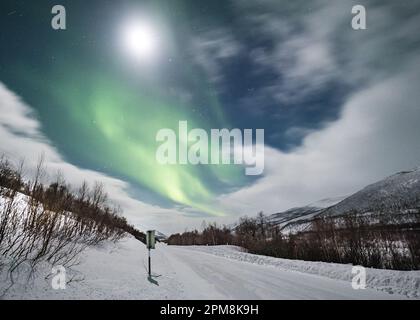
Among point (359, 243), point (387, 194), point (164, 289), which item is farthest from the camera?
point (387, 194)

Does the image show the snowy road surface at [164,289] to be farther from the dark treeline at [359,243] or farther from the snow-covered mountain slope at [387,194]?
the snow-covered mountain slope at [387,194]

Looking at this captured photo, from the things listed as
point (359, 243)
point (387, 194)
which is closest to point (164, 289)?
point (359, 243)

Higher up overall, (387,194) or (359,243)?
(359,243)

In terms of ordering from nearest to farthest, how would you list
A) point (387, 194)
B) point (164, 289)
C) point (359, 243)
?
point (164, 289) → point (359, 243) → point (387, 194)

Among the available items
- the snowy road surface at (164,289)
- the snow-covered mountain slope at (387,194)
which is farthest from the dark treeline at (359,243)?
the snow-covered mountain slope at (387,194)

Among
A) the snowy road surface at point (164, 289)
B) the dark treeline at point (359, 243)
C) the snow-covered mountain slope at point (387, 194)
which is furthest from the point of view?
the snow-covered mountain slope at point (387, 194)

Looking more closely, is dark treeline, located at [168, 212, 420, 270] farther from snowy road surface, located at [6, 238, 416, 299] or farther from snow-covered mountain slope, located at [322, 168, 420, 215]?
snow-covered mountain slope, located at [322, 168, 420, 215]

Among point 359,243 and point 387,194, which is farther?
point 387,194

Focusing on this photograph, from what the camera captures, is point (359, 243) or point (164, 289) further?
point (359, 243)

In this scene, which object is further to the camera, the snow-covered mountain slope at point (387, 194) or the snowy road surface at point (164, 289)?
the snow-covered mountain slope at point (387, 194)

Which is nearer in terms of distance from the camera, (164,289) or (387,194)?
(164,289)

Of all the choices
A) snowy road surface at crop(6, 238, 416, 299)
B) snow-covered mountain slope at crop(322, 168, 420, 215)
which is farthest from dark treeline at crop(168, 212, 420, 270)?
snow-covered mountain slope at crop(322, 168, 420, 215)

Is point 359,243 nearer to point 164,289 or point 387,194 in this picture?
point 164,289
